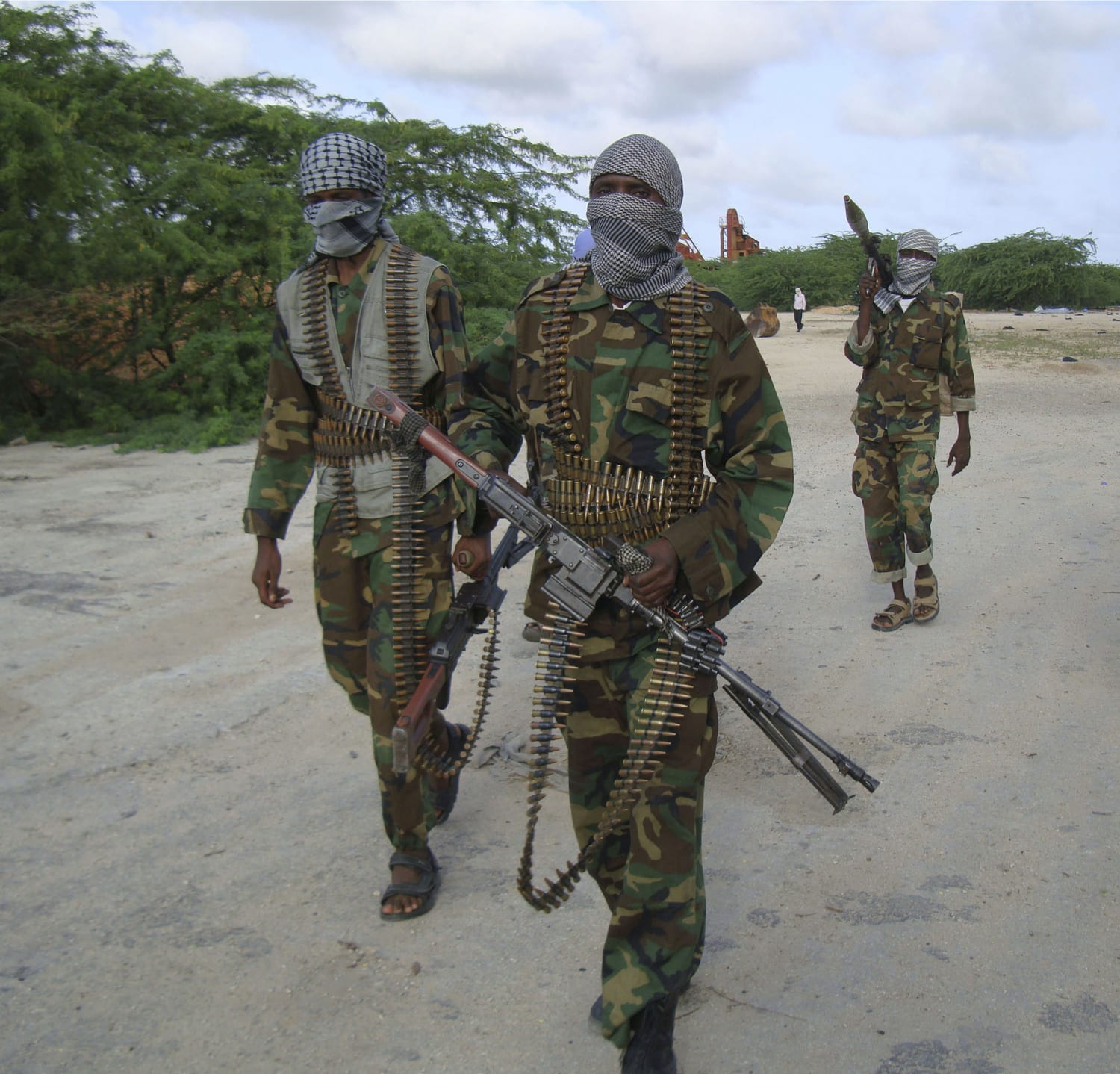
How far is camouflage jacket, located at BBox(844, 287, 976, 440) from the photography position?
670 centimetres

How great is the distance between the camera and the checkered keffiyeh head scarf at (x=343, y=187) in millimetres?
3693

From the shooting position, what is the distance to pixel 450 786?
4.37m

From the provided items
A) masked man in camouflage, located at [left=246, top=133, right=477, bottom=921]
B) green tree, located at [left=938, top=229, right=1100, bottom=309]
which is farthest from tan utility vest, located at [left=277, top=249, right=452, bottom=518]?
green tree, located at [left=938, top=229, right=1100, bottom=309]

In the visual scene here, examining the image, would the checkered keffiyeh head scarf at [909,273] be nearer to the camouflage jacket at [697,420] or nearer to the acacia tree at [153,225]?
the camouflage jacket at [697,420]

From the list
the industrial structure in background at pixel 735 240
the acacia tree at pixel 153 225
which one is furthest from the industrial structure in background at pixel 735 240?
the acacia tree at pixel 153 225

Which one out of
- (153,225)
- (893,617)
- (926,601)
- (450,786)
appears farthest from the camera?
(153,225)

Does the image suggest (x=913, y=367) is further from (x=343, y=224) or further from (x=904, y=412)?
(x=343, y=224)

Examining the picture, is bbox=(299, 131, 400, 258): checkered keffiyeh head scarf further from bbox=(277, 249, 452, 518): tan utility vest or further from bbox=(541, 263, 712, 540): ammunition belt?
bbox=(541, 263, 712, 540): ammunition belt

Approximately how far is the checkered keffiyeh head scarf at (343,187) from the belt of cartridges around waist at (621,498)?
131cm

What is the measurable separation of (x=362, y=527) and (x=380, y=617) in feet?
1.03

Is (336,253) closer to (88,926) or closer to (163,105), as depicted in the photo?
(88,926)

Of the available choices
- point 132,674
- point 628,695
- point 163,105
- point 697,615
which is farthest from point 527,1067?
point 163,105

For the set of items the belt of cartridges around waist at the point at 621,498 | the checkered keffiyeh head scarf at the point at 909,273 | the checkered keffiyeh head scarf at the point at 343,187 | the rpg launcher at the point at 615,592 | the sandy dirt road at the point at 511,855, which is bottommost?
the sandy dirt road at the point at 511,855

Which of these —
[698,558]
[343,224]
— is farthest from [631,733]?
[343,224]
